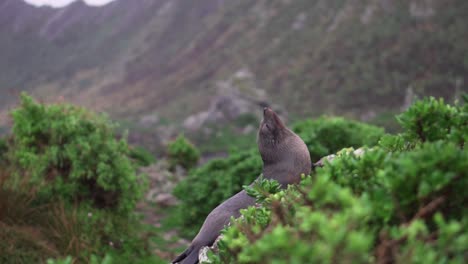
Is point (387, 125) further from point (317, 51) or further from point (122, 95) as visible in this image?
point (122, 95)

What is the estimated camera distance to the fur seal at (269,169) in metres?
3.49

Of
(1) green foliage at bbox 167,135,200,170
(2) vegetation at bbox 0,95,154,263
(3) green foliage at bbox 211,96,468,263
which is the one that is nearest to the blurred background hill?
(2) vegetation at bbox 0,95,154,263

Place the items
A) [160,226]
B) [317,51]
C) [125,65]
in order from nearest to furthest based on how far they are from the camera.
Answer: [160,226], [317,51], [125,65]

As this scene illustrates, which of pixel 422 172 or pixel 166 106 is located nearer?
pixel 422 172

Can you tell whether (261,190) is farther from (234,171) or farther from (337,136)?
(337,136)

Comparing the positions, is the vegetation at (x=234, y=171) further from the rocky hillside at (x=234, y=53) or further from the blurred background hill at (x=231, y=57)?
the blurred background hill at (x=231, y=57)

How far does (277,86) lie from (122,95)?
965 inches

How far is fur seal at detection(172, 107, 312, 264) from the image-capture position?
349cm

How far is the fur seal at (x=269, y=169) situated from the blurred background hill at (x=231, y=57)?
490cm

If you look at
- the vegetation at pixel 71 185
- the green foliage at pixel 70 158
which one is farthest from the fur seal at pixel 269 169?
the green foliage at pixel 70 158

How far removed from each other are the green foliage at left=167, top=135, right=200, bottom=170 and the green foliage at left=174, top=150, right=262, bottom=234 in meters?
5.46

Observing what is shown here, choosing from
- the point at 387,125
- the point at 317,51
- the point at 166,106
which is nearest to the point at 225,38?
the point at 166,106

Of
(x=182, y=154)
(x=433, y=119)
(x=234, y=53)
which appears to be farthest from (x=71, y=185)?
(x=234, y=53)

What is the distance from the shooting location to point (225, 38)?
5325 centimetres
